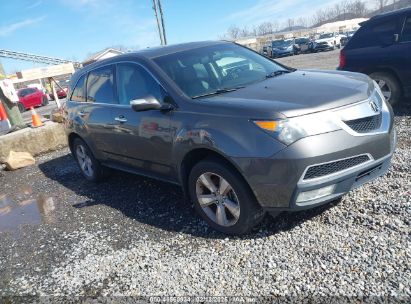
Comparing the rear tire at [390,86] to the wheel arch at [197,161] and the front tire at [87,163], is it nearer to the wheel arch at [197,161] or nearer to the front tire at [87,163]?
the wheel arch at [197,161]

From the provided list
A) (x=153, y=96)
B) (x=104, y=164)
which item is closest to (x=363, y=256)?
(x=153, y=96)

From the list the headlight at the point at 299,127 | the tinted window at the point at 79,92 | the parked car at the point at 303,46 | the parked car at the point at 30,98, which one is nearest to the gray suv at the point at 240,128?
the headlight at the point at 299,127

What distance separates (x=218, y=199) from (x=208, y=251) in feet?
1.58

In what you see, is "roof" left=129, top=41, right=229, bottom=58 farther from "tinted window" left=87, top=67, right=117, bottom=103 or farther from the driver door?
"tinted window" left=87, top=67, right=117, bottom=103

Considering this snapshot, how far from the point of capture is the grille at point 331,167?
9.96 feet

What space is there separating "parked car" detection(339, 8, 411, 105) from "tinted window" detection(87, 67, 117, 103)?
4.57m

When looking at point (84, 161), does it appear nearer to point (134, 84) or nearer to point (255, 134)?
point (134, 84)

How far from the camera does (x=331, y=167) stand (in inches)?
121

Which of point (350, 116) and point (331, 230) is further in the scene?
point (331, 230)

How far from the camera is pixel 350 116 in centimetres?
318

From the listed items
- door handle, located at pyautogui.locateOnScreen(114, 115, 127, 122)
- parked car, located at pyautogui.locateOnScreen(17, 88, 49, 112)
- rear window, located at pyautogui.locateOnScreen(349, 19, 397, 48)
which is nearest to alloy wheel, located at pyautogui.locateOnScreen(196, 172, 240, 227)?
door handle, located at pyautogui.locateOnScreen(114, 115, 127, 122)

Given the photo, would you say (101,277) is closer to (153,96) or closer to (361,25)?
(153,96)

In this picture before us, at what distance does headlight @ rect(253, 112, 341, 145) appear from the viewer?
3.00 m

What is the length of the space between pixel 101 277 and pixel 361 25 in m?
6.46
